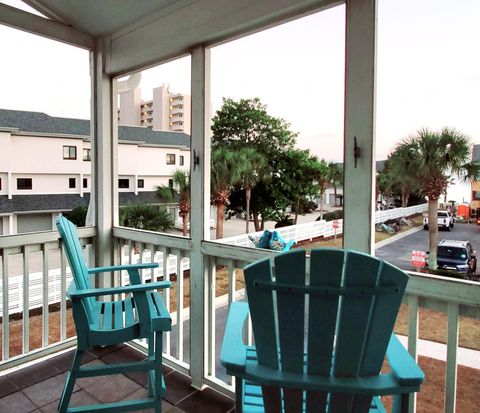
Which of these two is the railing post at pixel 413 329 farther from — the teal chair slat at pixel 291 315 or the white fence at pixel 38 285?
the white fence at pixel 38 285

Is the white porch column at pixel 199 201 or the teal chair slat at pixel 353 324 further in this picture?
the white porch column at pixel 199 201

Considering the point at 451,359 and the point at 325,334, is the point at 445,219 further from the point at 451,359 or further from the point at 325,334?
the point at 325,334

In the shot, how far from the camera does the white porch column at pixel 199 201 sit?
2.27 meters

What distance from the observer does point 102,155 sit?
2.94m

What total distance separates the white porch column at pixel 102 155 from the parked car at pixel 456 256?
97.3 inches

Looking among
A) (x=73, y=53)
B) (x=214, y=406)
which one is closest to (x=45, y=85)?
(x=73, y=53)

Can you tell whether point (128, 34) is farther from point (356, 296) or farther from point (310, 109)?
point (356, 296)

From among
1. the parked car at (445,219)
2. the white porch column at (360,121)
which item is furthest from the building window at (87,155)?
the parked car at (445,219)

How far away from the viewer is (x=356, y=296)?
3.37 feet

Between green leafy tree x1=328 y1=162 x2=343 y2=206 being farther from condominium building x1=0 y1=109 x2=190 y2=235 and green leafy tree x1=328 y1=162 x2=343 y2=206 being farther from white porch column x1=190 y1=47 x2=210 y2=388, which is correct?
condominium building x1=0 y1=109 x2=190 y2=235

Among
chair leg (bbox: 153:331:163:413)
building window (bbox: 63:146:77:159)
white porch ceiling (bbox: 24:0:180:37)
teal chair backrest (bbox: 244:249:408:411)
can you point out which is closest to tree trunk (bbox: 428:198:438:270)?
teal chair backrest (bbox: 244:249:408:411)

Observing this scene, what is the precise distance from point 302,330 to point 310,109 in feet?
4.46

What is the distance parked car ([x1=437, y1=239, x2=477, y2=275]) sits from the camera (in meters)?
1.47

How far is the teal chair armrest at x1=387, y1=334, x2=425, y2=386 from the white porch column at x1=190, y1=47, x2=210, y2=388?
138 cm
